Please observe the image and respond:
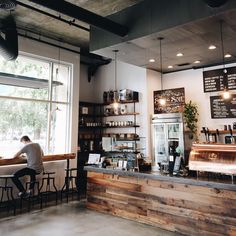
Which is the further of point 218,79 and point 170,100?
point 170,100

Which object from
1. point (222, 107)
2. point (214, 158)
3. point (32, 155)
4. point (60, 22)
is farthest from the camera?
point (222, 107)

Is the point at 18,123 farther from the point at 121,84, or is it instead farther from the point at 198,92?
the point at 198,92

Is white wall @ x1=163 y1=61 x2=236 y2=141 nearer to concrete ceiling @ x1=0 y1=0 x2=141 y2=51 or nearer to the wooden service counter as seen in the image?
the wooden service counter

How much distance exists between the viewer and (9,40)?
5344mm

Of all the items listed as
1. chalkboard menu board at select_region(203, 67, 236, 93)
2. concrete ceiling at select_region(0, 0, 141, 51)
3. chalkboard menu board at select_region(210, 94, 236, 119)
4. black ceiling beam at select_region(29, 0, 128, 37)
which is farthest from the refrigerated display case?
concrete ceiling at select_region(0, 0, 141, 51)

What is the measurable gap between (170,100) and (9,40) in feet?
14.3

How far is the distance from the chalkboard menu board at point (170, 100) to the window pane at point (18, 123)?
126 inches

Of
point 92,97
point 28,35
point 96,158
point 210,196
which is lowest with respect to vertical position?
point 210,196

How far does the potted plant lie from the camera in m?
6.36

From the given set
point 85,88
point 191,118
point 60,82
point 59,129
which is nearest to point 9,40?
point 60,82

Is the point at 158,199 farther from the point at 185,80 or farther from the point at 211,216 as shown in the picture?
the point at 185,80

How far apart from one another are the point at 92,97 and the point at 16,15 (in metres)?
3.75

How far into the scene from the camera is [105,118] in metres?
8.12

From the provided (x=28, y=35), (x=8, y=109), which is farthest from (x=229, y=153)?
(x=28, y=35)
